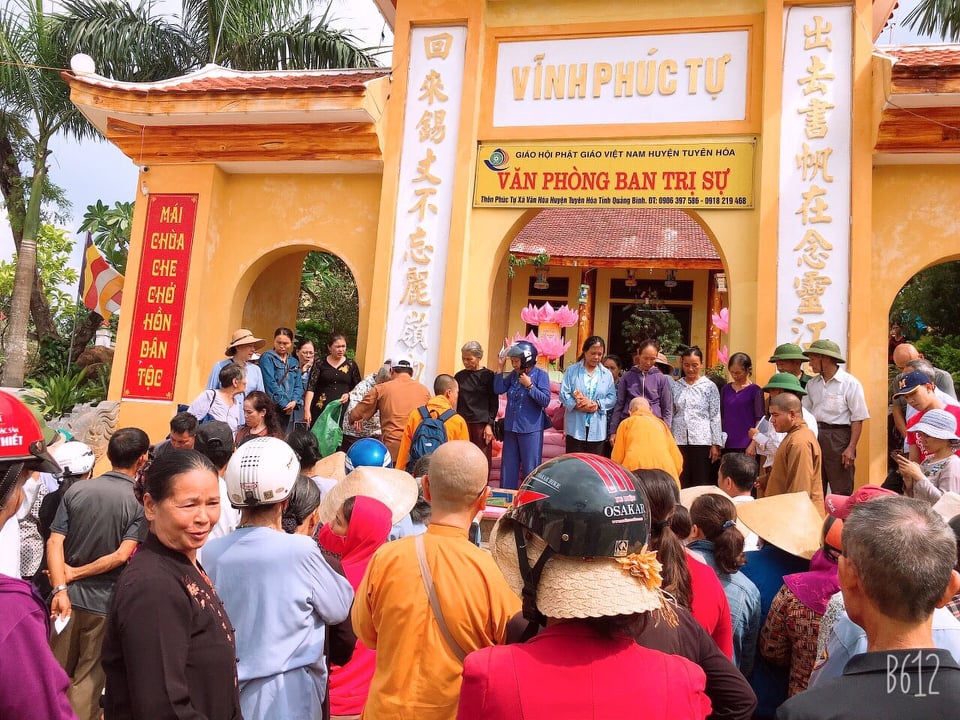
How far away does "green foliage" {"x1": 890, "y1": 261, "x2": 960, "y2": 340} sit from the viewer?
11727mm

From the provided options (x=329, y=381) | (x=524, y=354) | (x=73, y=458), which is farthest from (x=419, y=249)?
(x=73, y=458)

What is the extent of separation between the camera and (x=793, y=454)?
5.02m

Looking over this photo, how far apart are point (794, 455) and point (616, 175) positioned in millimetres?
4445

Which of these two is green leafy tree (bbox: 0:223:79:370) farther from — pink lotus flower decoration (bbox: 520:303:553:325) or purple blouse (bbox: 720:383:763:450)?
purple blouse (bbox: 720:383:763:450)

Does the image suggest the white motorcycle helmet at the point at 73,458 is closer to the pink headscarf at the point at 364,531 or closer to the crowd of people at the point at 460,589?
the crowd of people at the point at 460,589

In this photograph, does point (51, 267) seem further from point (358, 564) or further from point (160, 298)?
point (358, 564)

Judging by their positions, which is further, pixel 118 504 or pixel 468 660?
pixel 118 504

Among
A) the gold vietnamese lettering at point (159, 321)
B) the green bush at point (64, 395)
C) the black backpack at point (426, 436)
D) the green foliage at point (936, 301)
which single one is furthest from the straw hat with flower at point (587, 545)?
the green bush at point (64, 395)

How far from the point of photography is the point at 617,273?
18.7 meters

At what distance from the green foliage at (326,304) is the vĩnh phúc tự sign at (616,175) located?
924 cm

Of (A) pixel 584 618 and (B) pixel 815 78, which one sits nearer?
(A) pixel 584 618

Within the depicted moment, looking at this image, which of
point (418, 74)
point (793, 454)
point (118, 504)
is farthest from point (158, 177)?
point (793, 454)

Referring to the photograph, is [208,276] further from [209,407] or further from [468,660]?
[468,660]

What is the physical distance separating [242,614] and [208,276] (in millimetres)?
7942
